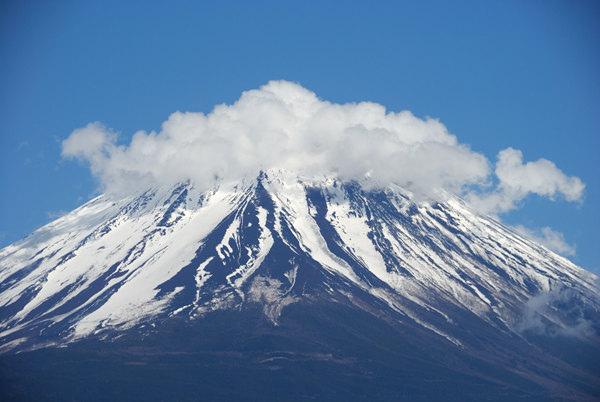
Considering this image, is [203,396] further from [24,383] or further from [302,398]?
[24,383]

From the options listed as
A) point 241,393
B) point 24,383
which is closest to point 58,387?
point 24,383

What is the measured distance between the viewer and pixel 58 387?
196375 millimetres

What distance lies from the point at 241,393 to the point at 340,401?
19.9 metres

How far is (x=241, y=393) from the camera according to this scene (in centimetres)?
19862

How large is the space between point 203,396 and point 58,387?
28621mm

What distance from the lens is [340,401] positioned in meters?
200

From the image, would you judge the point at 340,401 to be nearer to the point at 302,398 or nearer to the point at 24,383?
the point at 302,398

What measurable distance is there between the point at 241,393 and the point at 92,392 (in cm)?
2924

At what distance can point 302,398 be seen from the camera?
7849 inches

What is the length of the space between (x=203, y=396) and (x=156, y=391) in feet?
30.5

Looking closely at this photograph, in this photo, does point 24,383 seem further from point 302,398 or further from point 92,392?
point 302,398

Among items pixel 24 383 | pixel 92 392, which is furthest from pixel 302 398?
pixel 24 383

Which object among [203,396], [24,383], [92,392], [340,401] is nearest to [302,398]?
[340,401]

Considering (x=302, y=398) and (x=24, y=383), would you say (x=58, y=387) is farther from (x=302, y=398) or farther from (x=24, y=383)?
(x=302, y=398)
